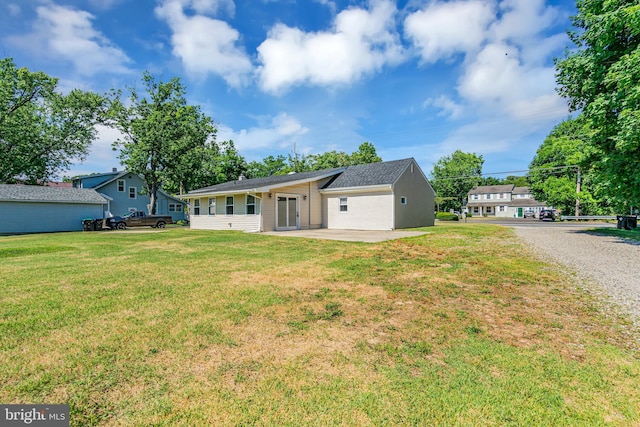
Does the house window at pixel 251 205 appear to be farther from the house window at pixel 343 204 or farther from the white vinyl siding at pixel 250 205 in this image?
the house window at pixel 343 204

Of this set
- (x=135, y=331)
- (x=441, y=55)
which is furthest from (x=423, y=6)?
(x=135, y=331)

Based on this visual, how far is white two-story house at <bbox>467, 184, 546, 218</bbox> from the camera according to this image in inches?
2096

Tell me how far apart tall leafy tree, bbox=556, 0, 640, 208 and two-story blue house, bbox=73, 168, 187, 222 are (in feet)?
123

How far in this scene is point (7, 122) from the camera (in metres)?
26.0

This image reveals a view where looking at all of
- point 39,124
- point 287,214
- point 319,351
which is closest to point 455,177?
point 287,214

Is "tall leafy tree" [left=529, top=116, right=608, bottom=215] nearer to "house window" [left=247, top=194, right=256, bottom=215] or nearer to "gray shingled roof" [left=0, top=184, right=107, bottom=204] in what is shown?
"house window" [left=247, top=194, right=256, bottom=215]

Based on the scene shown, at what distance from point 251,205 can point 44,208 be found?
17689 mm

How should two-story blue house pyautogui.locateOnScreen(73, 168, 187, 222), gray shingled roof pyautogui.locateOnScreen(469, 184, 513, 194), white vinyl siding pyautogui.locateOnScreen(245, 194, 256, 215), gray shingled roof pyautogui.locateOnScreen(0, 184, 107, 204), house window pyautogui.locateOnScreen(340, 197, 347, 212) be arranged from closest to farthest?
1. white vinyl siding pyautogui.locateOnScreen(245, 194, 256, 215)
2. house window pyautogui.locateOnScreen(340, 197, 347, 212)
3. gray shingled roof pyautogui.locateOnScreen(0, 184, 107, 204)
4. two-story blue house pyautogui.locateOnScreen(73, 168, 187, 222)
5. gray shingled roof pyautogui.locateOnScreen(469, 184, 513, 194)

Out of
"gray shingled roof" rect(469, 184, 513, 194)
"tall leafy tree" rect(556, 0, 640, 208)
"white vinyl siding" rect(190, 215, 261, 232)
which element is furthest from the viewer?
"gray shingled roof" rect(469, 184, 513, 194)

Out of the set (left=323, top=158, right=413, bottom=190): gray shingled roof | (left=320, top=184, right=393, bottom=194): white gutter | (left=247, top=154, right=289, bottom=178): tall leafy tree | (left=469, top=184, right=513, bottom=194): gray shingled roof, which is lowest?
(left=320, top=184, right=393, bottom=194): white gutter

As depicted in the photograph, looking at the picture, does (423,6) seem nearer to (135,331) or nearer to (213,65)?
(213,65)

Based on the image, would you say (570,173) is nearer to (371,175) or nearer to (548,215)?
(548,215)

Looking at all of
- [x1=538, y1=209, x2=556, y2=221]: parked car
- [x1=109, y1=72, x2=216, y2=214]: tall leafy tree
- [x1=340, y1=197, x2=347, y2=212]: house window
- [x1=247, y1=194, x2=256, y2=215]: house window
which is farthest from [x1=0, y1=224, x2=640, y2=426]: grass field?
[x1=538, y1=209, x2=556, y2=221]: parked car

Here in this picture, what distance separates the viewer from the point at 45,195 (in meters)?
22.2
